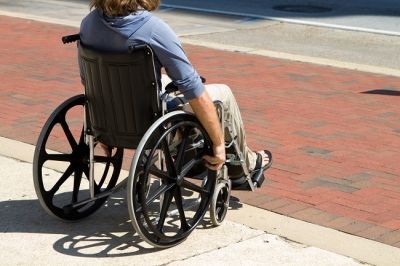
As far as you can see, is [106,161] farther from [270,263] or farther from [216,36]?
[216,36]

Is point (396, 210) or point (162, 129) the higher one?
point (162, 129)

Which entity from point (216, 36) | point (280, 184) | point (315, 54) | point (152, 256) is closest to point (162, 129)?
point (152, 256)

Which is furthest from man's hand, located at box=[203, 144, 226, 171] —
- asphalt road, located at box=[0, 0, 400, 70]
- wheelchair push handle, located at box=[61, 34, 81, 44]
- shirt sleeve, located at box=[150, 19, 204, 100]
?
asphalt road, located at box=[0, 0, 400, 70]

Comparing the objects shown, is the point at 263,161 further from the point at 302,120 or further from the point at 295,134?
→ the point at 302,120

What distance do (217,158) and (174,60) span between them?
612 mm

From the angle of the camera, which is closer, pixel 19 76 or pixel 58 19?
pixel 19 76

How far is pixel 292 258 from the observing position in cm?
448

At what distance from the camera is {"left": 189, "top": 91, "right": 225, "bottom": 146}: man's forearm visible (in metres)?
4.57

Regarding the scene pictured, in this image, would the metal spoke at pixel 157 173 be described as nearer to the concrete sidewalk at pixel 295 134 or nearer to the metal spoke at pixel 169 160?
the metal spoke at pixel 169 160

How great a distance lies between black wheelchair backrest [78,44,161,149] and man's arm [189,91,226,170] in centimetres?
21

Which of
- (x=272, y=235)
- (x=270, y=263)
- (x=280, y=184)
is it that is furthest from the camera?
(x=280, y=184)

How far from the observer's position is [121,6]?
14.7ft

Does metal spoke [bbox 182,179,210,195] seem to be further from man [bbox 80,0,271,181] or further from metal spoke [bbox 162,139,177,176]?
man [bbox 80,0,271,181]

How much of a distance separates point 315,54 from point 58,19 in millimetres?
4980
